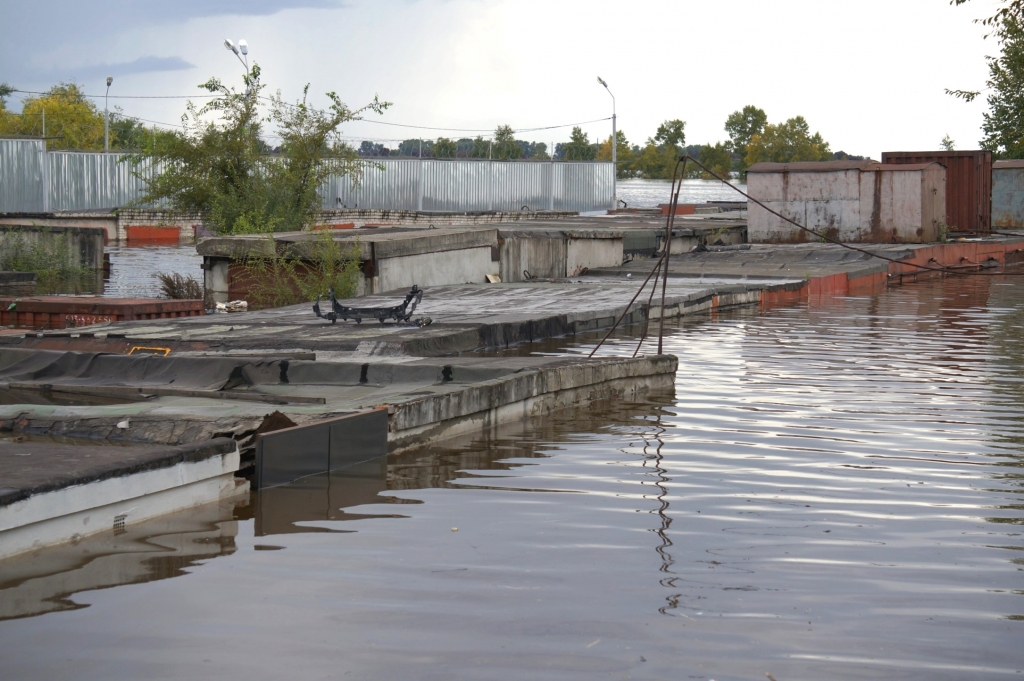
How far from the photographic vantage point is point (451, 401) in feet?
25.5

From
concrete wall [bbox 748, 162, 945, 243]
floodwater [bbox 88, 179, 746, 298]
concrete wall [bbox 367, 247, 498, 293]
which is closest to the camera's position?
concrete wall [bbox 367, 247, 498, 293]

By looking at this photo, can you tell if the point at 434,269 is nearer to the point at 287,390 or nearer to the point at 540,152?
the point at 287,390

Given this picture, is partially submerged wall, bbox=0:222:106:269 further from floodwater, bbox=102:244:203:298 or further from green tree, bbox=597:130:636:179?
green tree, bbox=597:130:636:179

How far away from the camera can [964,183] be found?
34250mm

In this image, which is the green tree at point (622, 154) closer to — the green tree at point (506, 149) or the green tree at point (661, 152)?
the green tree at point (661, 152)

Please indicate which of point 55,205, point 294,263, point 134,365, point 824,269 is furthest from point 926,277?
point 55,205

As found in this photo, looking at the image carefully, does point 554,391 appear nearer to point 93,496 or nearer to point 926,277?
point 93,496

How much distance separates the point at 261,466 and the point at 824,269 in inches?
712

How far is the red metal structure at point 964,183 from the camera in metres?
34.2

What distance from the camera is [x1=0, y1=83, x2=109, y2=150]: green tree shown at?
7731 centimetres

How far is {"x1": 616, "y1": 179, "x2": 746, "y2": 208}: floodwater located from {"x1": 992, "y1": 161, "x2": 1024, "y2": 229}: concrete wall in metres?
25.0

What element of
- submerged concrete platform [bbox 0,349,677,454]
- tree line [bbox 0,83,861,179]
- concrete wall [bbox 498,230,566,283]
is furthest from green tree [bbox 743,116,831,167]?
submerged concrete platform [bbox 0,349,677,454]

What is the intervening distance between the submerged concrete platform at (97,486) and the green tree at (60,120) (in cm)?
7479

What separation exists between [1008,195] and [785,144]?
82.7 metres
